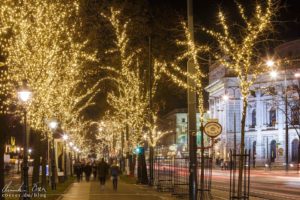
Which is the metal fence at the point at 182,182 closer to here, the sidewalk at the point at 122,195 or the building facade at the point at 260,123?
the sidewalk at the point at 122,195

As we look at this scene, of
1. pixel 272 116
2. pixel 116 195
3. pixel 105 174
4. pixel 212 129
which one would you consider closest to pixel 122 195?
pixel 116 195

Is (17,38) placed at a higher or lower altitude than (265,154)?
higher

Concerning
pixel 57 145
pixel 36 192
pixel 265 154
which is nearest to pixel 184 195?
pixel 36 192

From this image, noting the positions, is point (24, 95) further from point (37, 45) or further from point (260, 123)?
point (260, 123)

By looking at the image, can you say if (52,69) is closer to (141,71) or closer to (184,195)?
(184,195)

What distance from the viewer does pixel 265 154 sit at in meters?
95.4

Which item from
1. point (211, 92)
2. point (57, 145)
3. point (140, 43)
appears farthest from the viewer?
point (211, 92)

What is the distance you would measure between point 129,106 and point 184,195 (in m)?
18.3

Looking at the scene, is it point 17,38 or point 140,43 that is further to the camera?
point 140,43

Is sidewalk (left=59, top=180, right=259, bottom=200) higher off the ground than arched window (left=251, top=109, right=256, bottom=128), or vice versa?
arched window (left=251, top=109, right=256, bottom=128)

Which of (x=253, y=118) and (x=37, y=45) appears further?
(x=253, y=118)

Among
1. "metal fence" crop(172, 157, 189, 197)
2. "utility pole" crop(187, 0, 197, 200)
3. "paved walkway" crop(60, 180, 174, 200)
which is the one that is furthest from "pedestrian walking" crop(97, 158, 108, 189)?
"utility pole" crop(187, 0, 197, 200)

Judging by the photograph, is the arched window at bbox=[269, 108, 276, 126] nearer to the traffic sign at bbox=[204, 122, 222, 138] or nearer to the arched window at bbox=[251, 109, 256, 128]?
the arched window at bbox=[251, 109, 256, 128]

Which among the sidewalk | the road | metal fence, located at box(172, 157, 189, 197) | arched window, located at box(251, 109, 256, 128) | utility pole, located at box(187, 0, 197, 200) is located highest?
arched window, located at box(251, 109, 256, 128)
